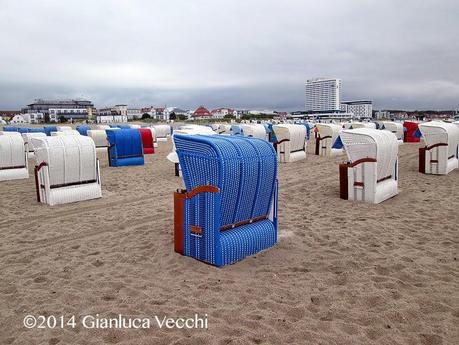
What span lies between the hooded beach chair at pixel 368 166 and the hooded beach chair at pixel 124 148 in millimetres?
8903

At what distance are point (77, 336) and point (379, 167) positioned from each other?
20.0 ft

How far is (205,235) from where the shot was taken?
4.31 metres

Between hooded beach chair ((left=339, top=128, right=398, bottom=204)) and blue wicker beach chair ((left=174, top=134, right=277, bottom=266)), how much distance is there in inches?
123

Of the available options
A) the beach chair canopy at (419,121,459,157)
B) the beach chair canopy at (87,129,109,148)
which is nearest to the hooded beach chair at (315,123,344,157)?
the beach chair canopy at (419,121,459,157)

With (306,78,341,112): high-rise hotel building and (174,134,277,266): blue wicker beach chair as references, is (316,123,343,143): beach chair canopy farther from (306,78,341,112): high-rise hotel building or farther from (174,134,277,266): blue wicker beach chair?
(306,78,341,112): high-rise hotel building

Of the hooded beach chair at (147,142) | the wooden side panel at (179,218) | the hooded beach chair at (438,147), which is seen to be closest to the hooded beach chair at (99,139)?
the hooded beach chair at (147,142)

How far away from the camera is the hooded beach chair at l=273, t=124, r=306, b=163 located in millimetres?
14633

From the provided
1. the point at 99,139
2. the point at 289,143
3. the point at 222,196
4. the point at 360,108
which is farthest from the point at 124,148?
the point at 360,108

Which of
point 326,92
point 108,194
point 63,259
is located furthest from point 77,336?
point 326,92

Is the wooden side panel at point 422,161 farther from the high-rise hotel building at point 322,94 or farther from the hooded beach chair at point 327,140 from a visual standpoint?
the high-rise hotel building at point 322,94

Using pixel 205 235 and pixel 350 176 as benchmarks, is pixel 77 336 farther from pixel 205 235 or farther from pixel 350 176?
pixel 350 176

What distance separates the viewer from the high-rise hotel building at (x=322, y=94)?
557 feet

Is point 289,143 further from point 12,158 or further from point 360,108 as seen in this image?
point 360,108

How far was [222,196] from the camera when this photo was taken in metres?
4.13
